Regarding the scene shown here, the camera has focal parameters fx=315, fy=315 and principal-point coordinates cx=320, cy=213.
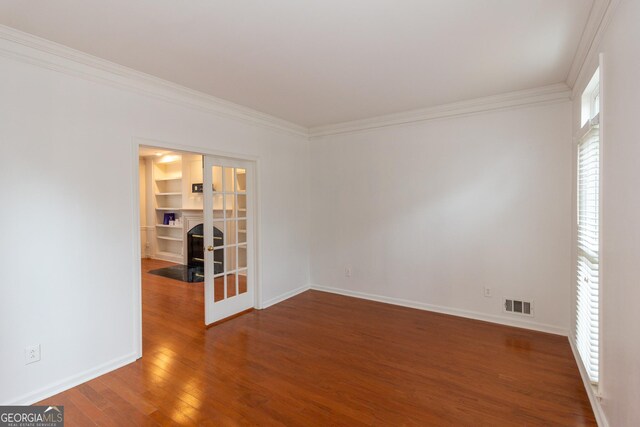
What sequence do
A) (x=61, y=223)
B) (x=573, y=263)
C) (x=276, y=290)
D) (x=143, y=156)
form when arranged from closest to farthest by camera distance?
(x=61, y=223)
(x=573, y=263)
(x=276, y=290)
(x=143, y=156)

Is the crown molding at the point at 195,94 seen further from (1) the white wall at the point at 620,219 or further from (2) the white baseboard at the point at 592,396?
(2) the white baseboard at the point at 592,396

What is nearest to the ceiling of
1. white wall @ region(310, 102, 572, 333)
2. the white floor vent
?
white wall @ region(310, 102, 572, 333)

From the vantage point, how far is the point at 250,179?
4219 millimetres

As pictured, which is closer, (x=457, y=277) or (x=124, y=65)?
(x=124, y=65)

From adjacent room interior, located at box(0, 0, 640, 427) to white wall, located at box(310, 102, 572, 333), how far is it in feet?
0.09

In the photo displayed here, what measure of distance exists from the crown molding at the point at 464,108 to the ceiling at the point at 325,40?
0.14m

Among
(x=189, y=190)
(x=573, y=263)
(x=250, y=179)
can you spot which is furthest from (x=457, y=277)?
(x=189, y=190)

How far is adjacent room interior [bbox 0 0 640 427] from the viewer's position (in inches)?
80.0

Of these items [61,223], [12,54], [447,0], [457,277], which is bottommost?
[457,277]

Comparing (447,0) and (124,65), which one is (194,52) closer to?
(124,65)

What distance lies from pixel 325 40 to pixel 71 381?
10.8ft

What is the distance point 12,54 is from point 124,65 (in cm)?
71

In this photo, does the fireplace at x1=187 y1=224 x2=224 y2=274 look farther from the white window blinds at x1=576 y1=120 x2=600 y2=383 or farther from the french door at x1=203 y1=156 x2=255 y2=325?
the white window blinds at x1=576 y1=120 x2=600 y2=383

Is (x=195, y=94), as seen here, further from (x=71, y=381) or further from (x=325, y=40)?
(x=71, y=381)
